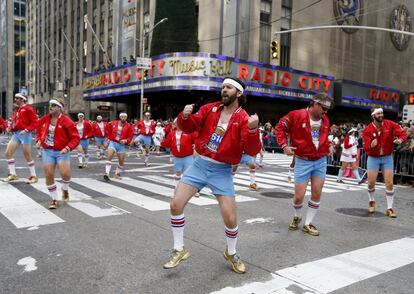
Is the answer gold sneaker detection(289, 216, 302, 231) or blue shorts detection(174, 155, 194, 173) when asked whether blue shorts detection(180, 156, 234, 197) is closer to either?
gold sneaker detection(289, 216, 302, 231)

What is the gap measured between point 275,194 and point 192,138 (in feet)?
8.70

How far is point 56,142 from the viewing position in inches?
283

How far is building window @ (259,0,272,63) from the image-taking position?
32.6 metres

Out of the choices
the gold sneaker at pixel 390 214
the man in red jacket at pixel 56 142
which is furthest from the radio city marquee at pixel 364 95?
the man in red jacket at pixel 56 142

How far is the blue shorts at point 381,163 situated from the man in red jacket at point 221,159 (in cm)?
426

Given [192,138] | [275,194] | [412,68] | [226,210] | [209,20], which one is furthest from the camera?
[412,68]

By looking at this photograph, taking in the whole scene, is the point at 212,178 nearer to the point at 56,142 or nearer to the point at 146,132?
the point at 56,142

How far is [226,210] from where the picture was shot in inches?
168

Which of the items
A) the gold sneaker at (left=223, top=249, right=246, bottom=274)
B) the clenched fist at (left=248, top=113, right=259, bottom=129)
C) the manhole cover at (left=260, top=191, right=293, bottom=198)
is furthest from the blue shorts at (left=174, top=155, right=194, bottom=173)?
the clenched fist at (left=248, top=113, right=259, bottom=129)

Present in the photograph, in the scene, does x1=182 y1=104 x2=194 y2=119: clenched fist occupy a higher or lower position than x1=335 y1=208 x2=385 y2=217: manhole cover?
higher

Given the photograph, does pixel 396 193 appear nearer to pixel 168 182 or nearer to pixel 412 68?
pixel 168 182

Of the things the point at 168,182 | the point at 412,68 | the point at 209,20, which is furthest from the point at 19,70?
the point at 168,182

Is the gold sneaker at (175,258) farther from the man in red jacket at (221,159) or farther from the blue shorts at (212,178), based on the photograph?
the blue shorts at (212,178)

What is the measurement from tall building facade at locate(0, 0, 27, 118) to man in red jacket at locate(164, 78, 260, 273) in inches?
3263
